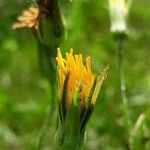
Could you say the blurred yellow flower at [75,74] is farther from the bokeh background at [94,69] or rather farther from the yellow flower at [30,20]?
the bokeh background at [94,69]

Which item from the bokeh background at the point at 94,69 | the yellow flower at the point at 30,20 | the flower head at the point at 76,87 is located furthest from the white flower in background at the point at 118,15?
the flower head at the point at 76,87

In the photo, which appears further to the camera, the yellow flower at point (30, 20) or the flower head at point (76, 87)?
the yellow flower at point (30, 20)

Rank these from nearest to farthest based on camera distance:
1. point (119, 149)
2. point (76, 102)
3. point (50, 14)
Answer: point (76, 102)
point (50, 14)
point (119, 149)

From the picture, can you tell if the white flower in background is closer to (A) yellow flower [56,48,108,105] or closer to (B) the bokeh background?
(B) the bokeh background

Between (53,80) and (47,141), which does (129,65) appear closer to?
(47,141)

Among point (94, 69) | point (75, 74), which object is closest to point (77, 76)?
point (75, 74)

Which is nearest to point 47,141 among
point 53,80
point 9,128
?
point 9,128
